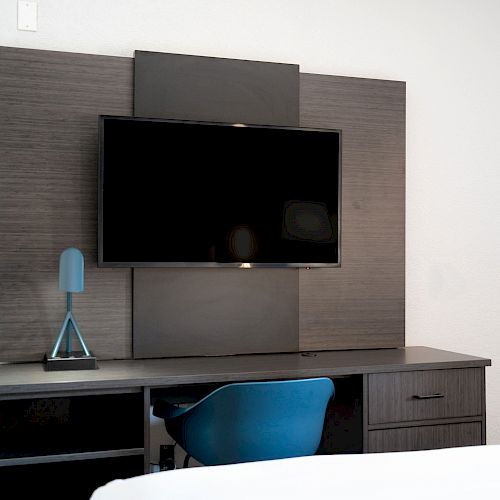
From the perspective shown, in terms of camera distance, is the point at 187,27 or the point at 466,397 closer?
the point at 466,397

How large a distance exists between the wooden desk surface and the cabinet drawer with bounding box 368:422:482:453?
0.24m

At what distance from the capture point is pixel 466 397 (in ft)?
8.91

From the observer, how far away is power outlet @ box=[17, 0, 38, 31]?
2689 millimetres

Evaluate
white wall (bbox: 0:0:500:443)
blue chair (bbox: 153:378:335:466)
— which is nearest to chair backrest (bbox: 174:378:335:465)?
blue chair (bbox: 153:378:335:466)

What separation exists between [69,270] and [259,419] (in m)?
0.91

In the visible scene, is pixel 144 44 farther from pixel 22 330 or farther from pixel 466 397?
pixel 466 397

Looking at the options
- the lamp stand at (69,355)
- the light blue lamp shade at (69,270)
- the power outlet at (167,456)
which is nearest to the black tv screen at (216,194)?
the light blue lamp shade at (69,270)

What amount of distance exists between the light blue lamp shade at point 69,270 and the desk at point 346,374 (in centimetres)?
31

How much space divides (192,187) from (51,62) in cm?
73

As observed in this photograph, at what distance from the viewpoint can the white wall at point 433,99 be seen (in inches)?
119

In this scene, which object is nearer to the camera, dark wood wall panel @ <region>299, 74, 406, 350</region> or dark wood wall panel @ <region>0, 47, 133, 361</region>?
dark wood wall panel @ <region>0, 47, 133, 361</region>

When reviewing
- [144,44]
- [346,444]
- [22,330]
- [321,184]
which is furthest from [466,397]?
[144,44]

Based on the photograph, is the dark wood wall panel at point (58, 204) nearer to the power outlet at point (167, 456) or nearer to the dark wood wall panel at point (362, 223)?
the dark wood wall panel at point (362, 223)

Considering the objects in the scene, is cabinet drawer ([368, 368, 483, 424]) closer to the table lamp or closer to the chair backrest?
the chair backrest
